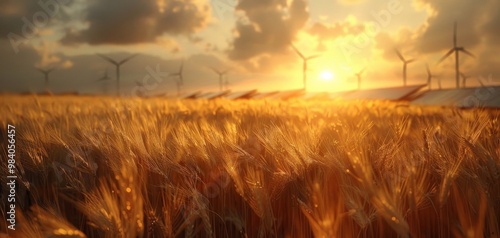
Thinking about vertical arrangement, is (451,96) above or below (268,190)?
above

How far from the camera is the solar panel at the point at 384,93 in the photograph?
3344 cm

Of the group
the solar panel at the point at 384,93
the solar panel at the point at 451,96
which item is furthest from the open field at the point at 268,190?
the solar panel at the point at 384,93

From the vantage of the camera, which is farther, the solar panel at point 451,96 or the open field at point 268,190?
the solar panel at point 451,96

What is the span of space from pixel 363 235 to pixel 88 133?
5.56 feet

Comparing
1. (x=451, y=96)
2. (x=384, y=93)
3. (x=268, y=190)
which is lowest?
(x=268, y=190)

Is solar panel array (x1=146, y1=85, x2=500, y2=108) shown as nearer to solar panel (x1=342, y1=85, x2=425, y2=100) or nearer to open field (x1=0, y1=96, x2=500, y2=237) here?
solar panel (x1=342, y1=85, x2=425, y2=100)

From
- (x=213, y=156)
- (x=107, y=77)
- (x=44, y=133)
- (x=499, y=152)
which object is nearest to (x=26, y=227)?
(x=213, y=156)

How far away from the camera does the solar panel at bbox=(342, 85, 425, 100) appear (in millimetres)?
33438

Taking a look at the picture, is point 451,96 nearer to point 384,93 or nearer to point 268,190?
point 384,93

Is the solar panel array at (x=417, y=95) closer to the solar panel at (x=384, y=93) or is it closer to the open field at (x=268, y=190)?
the solar panel at (x=384, y=93)

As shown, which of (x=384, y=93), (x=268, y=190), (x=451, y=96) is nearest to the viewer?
(x=268, y=190)

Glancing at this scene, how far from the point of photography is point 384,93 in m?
36.1

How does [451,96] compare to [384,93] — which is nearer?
[451,96]

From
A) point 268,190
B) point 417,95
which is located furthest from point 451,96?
point 268,190
